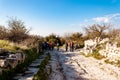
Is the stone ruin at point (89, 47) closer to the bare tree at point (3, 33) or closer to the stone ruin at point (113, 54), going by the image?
the stone ruin at point (113, 54)

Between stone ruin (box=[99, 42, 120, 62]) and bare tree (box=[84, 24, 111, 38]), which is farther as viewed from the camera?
bare tree (box=[84, 24, 111, 38])

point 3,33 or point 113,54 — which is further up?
point 3,33

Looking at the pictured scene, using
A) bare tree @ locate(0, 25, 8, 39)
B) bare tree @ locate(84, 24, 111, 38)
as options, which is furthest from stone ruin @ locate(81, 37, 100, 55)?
bare tree @ locate(0, 25, 8, 39)

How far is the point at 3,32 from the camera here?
22.6m

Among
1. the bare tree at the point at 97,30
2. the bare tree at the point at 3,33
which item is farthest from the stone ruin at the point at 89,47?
the bare tree at the point at 3,33

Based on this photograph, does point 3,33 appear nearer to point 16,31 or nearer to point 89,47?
point 16,31

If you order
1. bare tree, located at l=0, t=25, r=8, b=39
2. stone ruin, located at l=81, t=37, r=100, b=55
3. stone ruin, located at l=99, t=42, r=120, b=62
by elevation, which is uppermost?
bare tree, located at l=0, t=25, r=8, b=39

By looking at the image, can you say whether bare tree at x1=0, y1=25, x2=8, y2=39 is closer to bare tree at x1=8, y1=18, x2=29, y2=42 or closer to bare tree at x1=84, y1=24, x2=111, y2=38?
bare tree at x1=8, y1=18, x2=29, y2=42

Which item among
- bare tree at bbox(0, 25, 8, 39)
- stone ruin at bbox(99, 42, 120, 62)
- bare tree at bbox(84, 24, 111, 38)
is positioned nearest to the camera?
stone ruin at bbox(99, 42, 120, 62)

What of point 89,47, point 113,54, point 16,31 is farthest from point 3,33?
point 113,54

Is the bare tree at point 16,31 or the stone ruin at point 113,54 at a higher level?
the bare tree at point 16,31

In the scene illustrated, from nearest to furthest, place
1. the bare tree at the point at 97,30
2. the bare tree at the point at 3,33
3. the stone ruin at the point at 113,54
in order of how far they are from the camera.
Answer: the stone ruin at the point at 113,54
the bare tree at the point at 3,33
the bare tree at the point at 97,30

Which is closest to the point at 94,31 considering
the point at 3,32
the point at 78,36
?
the point at 78,36

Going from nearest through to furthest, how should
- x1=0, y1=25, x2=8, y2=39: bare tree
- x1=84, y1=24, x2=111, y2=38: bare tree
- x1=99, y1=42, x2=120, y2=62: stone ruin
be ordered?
x1=99, y1=42, x2=120, y2=62: stone ruin
x1=0, y1=25, x2=8, y2=39: bare tree
x1=84, y1=24, x2=111, y2=38: bare tree
